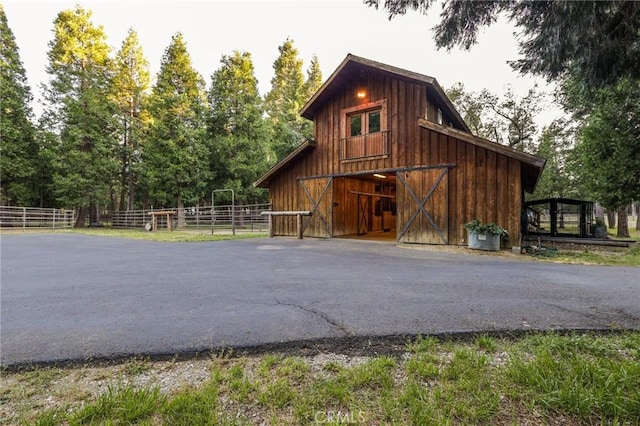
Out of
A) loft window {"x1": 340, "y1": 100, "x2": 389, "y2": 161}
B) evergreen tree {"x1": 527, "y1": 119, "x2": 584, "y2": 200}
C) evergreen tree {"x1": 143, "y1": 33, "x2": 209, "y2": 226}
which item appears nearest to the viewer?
loft window {"x1": 340, "y1": 100, "x2": 389, "y2": 161}

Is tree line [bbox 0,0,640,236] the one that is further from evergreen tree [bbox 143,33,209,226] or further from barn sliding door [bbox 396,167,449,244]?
barn sliding door [bbox 396,167,449,244]

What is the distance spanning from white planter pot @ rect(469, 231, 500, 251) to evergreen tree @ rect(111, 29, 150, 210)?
87.2ft

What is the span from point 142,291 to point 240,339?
7.82 feet

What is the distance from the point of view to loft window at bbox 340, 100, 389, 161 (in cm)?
991

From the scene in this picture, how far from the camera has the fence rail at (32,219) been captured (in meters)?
19.1

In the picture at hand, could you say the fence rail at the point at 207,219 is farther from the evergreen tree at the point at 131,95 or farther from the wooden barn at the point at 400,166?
the wooden barn at the point at 400,166

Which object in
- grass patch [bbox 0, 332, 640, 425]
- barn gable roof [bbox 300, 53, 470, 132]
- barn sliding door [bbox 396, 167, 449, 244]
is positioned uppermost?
barn gable roof [bbox 300, 53, 470, 132]

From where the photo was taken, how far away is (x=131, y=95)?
2377cm

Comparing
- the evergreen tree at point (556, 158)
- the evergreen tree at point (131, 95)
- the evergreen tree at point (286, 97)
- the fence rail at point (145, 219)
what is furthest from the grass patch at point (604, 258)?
the evergreen tree at point (131, 95)

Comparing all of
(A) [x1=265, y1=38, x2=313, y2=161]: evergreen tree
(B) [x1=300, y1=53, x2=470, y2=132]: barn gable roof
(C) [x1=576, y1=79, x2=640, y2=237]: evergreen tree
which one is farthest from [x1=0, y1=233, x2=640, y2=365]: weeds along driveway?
(A) [x1=265, y1=38, x2=313, y2=161]: evergreen tree

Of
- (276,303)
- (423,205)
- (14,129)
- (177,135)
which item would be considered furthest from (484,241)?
(14,129)

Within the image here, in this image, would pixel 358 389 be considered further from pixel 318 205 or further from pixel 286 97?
pixel 286 97

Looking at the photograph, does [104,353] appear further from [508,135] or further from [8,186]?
[8,186]

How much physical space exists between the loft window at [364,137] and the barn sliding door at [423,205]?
1.35 meters
